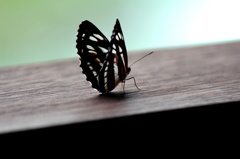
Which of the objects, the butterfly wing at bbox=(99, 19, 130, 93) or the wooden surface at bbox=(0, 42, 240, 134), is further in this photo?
the butterfly wing at bbox=(99, 19, 130, 93)

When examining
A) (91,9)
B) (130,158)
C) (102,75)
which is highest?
(91,9)

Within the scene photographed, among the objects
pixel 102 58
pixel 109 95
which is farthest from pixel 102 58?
pixel 109 95

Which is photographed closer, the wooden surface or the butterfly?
the wooden surface

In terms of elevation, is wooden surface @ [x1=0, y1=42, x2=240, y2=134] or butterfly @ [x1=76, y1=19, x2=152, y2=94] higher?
butterfly @ [x1=76, y1=19, x2=152, y2=94]

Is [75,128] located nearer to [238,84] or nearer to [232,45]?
[238,84]

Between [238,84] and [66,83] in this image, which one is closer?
[238,84]

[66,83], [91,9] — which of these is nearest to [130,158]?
[66,83]

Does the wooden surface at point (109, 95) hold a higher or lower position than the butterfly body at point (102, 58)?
lower

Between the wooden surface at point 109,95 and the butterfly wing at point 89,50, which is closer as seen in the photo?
the wooden surface at point 109,95
